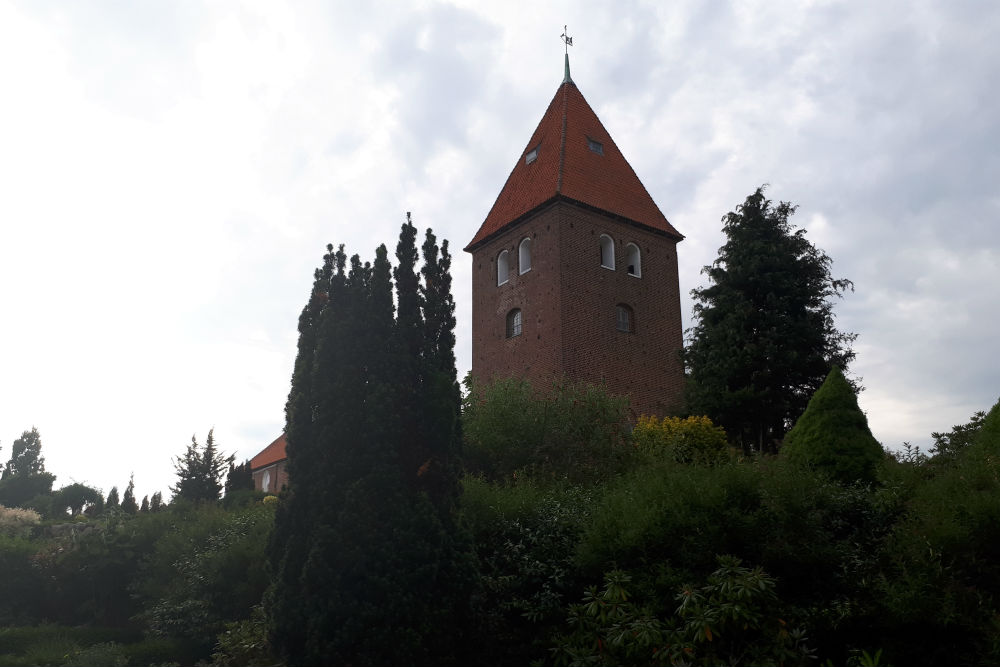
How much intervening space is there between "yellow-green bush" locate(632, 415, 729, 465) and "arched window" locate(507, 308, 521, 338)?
7892 mm

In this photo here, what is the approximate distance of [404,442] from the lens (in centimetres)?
961

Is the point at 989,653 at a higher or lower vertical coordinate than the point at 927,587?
lower

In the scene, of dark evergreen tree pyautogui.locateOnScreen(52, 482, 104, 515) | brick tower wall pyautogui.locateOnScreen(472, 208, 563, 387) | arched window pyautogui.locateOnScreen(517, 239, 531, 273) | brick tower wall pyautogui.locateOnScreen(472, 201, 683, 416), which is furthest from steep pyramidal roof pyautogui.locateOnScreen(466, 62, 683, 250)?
dark evergreen tree pyautogui.locateOnScreen(52, 482, 104, 515)

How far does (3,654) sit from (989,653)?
14215 mm

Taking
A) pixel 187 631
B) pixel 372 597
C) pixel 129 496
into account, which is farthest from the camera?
pixel 129 496

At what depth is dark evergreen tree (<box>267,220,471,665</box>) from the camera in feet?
27.5

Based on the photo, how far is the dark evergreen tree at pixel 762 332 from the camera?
21.1 metres

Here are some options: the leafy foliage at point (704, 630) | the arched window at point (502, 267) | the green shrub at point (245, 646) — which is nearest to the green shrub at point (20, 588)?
the green shrub at point (245, 646)

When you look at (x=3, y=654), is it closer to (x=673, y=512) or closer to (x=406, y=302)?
(x=406, y=302)

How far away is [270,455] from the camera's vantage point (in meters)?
53.6

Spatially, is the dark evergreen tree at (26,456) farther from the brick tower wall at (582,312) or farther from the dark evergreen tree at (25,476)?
the brick tower wall at (582,312)

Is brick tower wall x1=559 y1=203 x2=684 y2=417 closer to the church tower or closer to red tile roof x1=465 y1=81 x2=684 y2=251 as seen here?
the church tower

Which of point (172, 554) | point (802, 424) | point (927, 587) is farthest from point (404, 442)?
point (172, 554)

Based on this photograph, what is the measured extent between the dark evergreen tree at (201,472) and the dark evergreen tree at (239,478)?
16.1 ft
